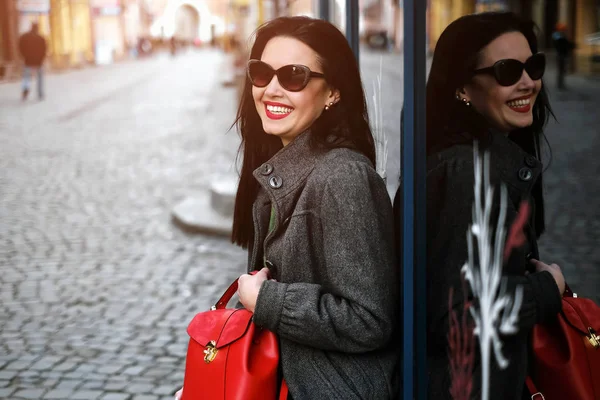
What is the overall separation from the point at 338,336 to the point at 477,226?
0.39 metres

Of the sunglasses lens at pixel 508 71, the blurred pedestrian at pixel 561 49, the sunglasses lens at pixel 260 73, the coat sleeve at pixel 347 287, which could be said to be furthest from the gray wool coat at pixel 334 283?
the blurred pedestrian at pixel 561 49

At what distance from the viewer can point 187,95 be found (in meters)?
23.6

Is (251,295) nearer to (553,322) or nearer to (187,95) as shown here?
(553,322)

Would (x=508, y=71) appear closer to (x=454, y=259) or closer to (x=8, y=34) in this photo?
(x=454, y=259)

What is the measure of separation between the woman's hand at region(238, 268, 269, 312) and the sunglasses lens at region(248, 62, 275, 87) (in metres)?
0.46

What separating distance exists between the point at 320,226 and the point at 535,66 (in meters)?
0.59

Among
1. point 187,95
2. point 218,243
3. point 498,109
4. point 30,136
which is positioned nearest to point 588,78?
point 187,95

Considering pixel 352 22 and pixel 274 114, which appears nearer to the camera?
pixel 274 114

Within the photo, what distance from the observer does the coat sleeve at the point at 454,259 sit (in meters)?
1.81

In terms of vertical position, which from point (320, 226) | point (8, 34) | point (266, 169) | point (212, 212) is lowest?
point (212, 212)

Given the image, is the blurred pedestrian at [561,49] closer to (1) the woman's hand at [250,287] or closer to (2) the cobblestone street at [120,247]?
(2) the cobblestone street at [120,247]

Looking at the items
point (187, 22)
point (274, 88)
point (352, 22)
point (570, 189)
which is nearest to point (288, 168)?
point (274, 88)

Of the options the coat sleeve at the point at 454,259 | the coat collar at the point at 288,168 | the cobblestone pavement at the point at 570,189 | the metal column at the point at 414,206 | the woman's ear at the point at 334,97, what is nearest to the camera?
the metal column at the point at 414,206

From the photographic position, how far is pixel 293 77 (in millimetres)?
2070
